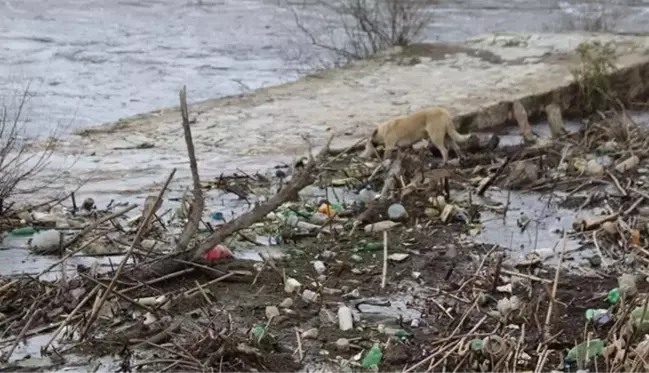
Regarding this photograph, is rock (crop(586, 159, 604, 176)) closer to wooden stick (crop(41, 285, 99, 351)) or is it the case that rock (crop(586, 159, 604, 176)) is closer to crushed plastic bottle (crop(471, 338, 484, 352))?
crushed plastic bottle (crop(471, 338, 484, 352))

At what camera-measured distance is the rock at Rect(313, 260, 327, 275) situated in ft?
17.5

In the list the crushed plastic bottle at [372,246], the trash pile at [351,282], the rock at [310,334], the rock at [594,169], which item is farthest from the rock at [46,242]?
the rock at [594,169]

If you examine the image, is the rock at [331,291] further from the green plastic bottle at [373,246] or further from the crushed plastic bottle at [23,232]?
the crushed plastic bottle at [23,232]

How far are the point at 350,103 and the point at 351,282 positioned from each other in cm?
485

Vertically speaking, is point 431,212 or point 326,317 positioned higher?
point 326,317

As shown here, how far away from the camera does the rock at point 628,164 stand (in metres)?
7.18

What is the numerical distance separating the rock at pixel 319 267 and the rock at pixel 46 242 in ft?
4.34

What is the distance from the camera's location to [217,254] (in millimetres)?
5352

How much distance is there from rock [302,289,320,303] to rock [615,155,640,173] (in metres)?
3.00

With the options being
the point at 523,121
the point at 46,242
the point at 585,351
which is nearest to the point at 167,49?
the point at 523,121

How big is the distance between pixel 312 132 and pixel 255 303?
4.05 metres

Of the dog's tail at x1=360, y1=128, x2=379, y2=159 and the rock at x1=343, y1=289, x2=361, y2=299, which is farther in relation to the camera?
the dog's tail at x1=360, y1=128, x2=379, y2=159

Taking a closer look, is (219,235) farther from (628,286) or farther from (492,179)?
(492,179)

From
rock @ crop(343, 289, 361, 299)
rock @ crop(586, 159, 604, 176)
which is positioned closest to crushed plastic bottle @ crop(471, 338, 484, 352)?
rock @ crop(343, 289, 361, 299)
